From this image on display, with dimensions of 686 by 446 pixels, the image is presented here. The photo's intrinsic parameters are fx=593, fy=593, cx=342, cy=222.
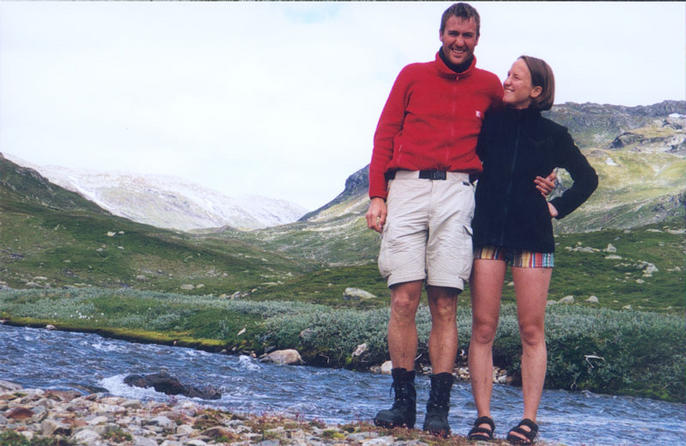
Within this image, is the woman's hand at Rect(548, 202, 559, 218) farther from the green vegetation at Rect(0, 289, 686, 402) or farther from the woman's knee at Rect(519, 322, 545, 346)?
the green vegetation at Rect(0, 289, 686, 402)

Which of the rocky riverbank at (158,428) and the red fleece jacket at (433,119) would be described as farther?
the red fleece jacket at (433,119)

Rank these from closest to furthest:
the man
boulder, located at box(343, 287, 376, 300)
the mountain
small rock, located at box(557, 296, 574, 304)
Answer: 1. the man
2. small rock, located at box(557, 296, 574, 304)
3. boulder, located at box(343, 287, 376, 300)
4. the mountain

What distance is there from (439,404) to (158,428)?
3.58 m

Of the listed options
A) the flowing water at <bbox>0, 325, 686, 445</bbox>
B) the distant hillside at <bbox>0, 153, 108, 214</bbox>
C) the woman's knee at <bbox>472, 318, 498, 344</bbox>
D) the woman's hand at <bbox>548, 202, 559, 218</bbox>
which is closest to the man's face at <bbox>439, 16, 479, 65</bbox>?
the woman's hand at <bbox>548, 202, 559, 218</bbox>

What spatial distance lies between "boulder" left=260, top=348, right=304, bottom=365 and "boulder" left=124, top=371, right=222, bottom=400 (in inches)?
272

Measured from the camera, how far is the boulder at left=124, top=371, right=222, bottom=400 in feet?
43.3

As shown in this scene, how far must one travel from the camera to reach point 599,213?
130625 millimetres

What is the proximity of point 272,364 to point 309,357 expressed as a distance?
4.67ft

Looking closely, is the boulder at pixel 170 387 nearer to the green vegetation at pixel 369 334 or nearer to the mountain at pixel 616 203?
the green vegetation at pixel 369 334

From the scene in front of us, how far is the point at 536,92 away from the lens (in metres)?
7.48

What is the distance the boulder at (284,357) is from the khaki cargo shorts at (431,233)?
46.6ft

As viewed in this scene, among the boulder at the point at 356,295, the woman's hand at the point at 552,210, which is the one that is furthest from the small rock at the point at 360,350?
the boulder at the point at 356,295

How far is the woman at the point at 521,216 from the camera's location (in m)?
7.27

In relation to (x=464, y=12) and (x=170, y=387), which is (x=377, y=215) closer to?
(x=464, y=12)
